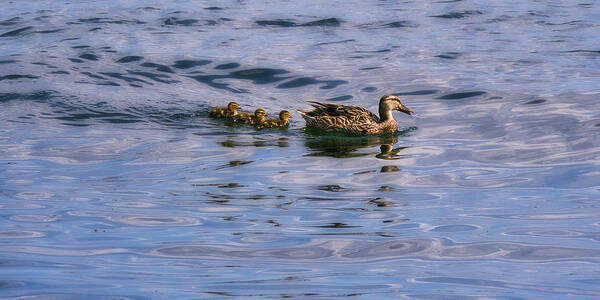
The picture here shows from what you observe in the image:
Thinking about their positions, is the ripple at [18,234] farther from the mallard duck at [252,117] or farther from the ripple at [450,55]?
the ripple at [450,55]

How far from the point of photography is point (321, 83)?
1859 cm

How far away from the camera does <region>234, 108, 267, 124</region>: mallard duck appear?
14617 mm

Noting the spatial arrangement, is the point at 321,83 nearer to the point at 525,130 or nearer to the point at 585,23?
the point at 525,130

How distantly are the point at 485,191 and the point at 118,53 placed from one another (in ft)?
41.1

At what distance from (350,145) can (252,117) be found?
181cm

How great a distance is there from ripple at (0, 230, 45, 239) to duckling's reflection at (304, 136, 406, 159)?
205 inches

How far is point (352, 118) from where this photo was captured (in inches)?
569

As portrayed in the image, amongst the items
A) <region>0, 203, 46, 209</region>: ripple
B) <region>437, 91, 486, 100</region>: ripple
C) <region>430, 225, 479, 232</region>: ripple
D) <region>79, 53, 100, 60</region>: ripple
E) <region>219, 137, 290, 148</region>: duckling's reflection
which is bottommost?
<region>437, 91, 486, 100</region>: ripple

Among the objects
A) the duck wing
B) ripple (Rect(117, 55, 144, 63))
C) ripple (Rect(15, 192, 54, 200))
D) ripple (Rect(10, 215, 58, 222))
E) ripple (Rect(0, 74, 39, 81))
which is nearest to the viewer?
ripple (Rect(10, 215, 58, 222))

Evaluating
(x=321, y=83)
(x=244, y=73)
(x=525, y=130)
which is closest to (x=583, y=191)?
(x=525, y=130)

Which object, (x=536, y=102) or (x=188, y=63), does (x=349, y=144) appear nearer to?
(x=536, y=102)

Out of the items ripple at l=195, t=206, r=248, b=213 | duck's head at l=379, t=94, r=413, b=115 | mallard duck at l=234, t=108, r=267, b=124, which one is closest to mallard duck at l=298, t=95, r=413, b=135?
duck's head at l=379, t=94, r=413, b=115

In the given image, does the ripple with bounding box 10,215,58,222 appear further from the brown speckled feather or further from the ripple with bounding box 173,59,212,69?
the ripple with bounding box 173,59,212,69

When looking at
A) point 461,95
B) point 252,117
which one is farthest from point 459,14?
point 252,117
